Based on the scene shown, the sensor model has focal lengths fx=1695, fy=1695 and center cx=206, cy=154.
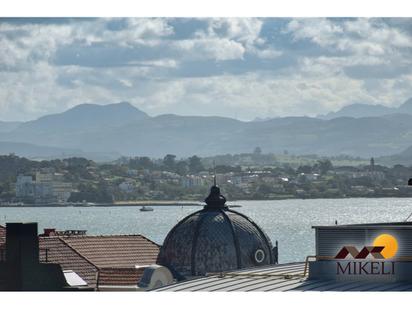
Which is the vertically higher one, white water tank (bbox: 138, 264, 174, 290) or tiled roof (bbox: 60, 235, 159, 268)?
tiled roof (bbox: 60, 235, 159, 268)

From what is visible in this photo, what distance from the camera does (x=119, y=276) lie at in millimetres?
85875

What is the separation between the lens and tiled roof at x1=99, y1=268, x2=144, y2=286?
8412 cm

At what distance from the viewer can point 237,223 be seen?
104125mm

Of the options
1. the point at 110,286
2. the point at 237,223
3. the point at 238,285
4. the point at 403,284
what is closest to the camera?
the point at 403,284

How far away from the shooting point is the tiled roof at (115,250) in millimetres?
98438

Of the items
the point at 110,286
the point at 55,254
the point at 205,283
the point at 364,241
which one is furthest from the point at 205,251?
the point at 364,241

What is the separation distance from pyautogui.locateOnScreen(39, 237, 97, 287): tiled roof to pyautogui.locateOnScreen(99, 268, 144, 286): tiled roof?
8.18 ft

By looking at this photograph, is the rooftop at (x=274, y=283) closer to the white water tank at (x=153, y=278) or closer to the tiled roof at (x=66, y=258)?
the white water tank at (x=153, y=278)

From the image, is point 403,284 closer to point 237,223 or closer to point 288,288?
point 288,288

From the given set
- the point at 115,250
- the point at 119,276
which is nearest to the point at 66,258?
the point at 115,250

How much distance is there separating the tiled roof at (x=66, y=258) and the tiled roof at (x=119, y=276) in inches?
98.2

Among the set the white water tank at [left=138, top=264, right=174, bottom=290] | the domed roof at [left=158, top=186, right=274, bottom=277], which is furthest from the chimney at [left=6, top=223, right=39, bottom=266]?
the domed roof at [left=158, top=186, right=274, bottom=277]

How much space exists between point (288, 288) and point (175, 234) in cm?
4181

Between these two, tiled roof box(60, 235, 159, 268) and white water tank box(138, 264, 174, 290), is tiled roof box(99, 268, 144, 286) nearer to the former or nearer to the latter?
white water tank box(138, 264, 174, 290)
